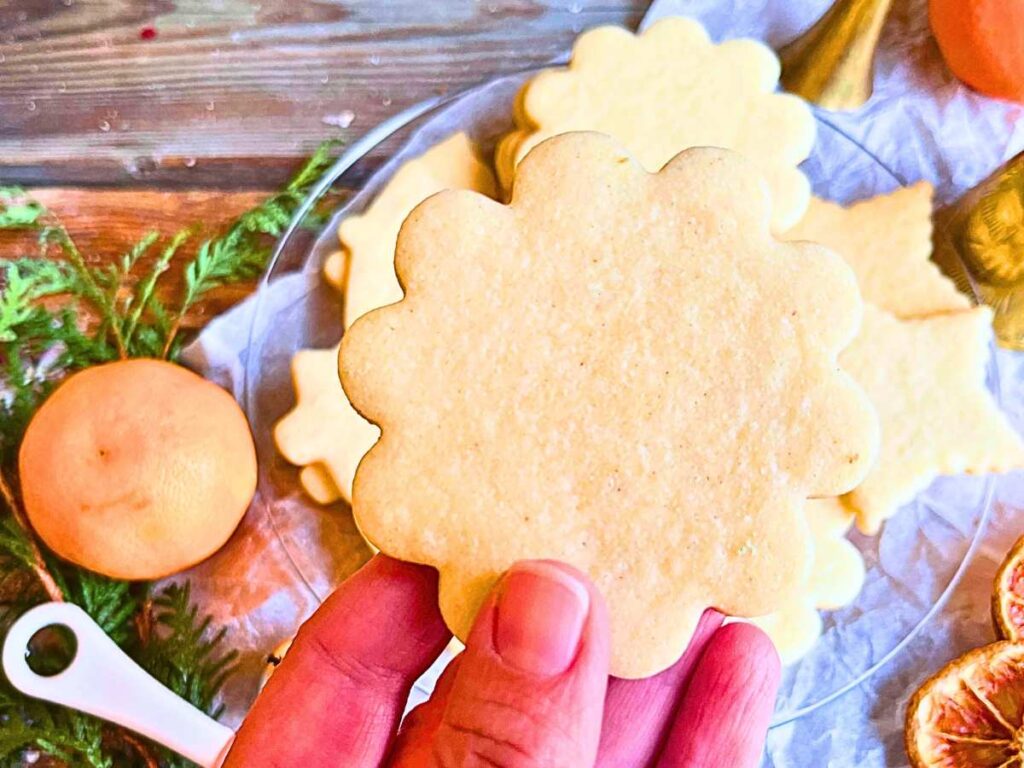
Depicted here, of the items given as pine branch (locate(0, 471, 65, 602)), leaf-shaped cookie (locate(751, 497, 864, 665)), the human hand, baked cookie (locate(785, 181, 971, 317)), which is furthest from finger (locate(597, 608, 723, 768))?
pine branch (locate(0, 471, 65, 602))

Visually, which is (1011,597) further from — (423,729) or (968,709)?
(423,729)

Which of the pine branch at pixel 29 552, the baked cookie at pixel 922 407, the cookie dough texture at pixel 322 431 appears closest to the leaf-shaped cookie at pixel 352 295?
the cookie dough texture at pixel 322 431

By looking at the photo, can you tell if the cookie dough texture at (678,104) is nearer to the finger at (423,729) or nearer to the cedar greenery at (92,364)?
the cedar greenery at (92,364)

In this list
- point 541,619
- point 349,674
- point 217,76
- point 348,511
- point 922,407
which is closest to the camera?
point 541,619

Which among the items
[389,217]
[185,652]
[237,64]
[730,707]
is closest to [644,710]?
[730,707]

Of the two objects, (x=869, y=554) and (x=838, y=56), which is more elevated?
(x=838, y=56)

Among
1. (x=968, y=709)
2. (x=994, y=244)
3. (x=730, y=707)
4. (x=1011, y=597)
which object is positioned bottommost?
(x=968, y=709)

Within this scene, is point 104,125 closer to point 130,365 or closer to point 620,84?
point 130,365
